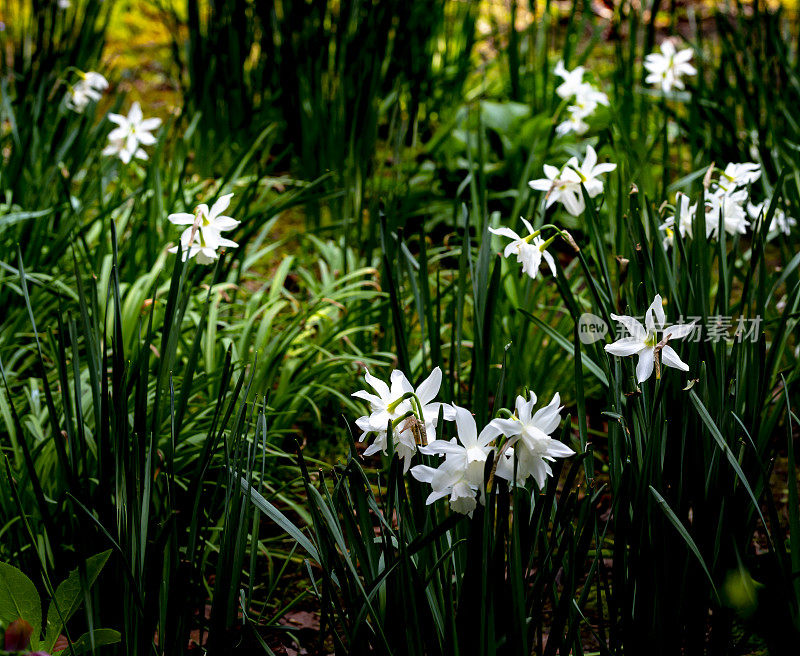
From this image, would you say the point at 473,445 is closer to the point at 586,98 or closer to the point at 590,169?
the point at 590,169

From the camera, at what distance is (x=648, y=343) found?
1.07 metres

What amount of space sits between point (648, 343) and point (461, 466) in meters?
0.33

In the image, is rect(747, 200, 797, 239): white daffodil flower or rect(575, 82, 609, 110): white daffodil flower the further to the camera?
rect(575, 82, 609, 110): white daffodil flower

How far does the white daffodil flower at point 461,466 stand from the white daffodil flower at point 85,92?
2.22m

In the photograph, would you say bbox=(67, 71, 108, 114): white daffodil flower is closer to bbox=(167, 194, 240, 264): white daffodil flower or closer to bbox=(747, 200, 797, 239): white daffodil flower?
bbox=(167, 194, 240, 264): white daffodil flower

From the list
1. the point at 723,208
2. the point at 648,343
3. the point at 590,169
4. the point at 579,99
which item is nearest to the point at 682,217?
the point at 723,208

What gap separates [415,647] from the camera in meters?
0.98

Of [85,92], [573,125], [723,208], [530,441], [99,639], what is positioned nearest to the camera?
[530,441]

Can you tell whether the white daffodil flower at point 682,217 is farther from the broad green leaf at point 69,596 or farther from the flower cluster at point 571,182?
the broad green leaf at point 69,596

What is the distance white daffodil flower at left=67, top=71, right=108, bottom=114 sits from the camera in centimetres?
265

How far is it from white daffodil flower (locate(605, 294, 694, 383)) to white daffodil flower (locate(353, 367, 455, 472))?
0.24 m

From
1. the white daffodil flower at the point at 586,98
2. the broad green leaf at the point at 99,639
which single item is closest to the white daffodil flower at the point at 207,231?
the broad green leaf at the point at 99,639

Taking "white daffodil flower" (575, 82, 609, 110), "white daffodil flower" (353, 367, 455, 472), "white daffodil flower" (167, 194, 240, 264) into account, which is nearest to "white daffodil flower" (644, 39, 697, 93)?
"white daffodil flower" (575, 82, 609, 110)

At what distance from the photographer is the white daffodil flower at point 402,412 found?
0.96m
